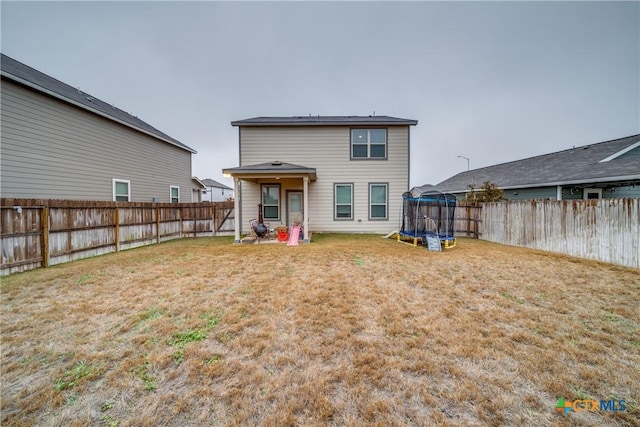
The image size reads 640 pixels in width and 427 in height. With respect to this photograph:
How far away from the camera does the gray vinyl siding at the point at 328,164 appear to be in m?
11.2

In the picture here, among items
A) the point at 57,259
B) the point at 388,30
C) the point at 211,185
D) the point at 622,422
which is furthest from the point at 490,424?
the point at 211,185

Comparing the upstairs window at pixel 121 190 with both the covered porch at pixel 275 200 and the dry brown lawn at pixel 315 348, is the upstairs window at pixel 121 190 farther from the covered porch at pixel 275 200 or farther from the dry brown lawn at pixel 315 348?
the dry brown lawn at pixel 315 348

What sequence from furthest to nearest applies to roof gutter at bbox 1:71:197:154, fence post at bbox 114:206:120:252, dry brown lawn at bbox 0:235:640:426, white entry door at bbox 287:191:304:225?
white entry door at bbox 287:191:304:225 → fence post at bbox 114:206:120:252 → roof gutter at bbox 1:71:197:154 → dry brown lawn at bbox 0:235:640:426

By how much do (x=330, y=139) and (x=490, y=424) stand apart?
428 inches

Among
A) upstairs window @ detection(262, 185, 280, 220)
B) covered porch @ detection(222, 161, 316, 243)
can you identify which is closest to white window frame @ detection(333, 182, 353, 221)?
covered porch @ detection(222, 161, 316, 243)

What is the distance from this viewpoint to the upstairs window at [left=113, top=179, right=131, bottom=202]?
33.7ft

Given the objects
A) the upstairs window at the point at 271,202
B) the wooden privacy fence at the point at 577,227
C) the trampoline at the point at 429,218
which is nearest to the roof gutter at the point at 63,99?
the upstairs window at the point at 271,202

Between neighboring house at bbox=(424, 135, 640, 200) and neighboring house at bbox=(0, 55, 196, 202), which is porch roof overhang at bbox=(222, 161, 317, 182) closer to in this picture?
neighboring house at bbox=(0, 55, 196, 202)

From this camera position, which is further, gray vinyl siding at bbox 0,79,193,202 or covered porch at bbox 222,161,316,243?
covered porch at bbox 222,161,316,243

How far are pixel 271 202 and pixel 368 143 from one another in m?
5.58

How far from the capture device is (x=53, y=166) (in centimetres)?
796

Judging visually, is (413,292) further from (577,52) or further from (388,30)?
(577,52)

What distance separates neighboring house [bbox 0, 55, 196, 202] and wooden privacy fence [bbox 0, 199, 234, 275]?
7.75 ft

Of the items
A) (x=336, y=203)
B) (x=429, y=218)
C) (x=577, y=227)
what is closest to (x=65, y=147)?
(x=336, y=203)
